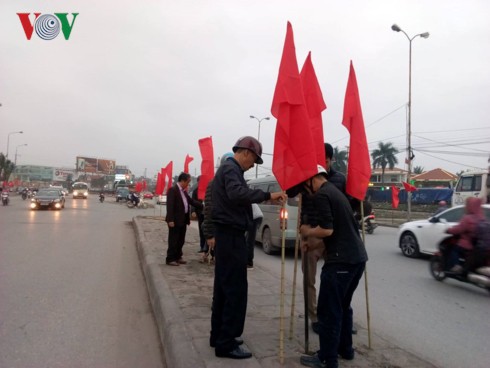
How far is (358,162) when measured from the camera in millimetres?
3916

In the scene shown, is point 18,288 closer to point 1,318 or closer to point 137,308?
point 1,318

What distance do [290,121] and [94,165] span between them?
100076mm

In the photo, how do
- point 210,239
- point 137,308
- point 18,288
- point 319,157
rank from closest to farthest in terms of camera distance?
point 319,157, point 210,239, point 137,308, point 18,288

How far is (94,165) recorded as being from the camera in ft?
317

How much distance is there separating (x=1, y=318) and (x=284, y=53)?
14.5 ft

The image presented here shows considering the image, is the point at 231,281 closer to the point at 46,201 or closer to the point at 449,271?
the point at 449,271

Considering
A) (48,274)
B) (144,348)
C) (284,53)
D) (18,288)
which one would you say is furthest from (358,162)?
(48,274)

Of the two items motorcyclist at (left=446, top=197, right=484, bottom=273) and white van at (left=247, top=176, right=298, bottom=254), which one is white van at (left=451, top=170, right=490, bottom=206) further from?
motorcyclist at (left=446, top=197, right=484, bottom=273)

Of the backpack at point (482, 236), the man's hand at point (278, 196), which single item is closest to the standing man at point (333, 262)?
the man's hand at point (278, 196)

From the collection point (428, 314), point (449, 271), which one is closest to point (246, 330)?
point (428, 314)

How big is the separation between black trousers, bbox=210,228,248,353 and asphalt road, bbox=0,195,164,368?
2.73 feet

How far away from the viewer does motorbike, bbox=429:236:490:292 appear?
21.1 ft

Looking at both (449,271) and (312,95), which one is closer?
(312,95)

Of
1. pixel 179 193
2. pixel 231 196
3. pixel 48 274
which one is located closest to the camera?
pixel 231 196
